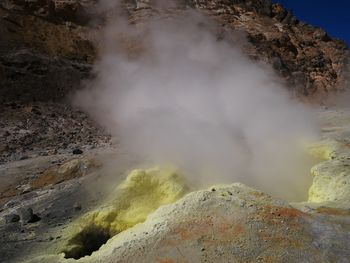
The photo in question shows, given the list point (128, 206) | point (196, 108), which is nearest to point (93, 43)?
point (196, 108)

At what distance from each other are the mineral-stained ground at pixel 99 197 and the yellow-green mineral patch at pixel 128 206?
0.07 ft

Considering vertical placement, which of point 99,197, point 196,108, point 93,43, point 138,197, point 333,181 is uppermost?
point 93,43

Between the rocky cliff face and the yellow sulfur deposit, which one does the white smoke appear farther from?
the rocky cliff face

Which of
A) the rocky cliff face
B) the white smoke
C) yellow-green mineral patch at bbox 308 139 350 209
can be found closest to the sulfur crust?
the white smoke

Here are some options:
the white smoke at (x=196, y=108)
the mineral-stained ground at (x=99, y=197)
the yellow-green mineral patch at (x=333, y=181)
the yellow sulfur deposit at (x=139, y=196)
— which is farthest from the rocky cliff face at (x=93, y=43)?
the yellow-green mineral patch at (x=333, y=181)

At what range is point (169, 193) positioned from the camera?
378 inches

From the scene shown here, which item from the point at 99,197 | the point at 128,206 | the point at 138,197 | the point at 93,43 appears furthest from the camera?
the point at 93,43

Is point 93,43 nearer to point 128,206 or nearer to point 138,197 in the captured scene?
point 138,197

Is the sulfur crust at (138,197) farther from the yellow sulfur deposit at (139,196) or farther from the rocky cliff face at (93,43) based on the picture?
the rocky cliff face at (93,43)

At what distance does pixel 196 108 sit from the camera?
16.1 meters

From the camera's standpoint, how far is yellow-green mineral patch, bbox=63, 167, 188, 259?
8.30 m

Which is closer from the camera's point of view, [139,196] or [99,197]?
[139,196]

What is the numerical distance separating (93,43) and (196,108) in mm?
11157

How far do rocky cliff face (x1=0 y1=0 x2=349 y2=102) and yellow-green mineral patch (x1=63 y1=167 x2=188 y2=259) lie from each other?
Answer: 1082 centimetres
